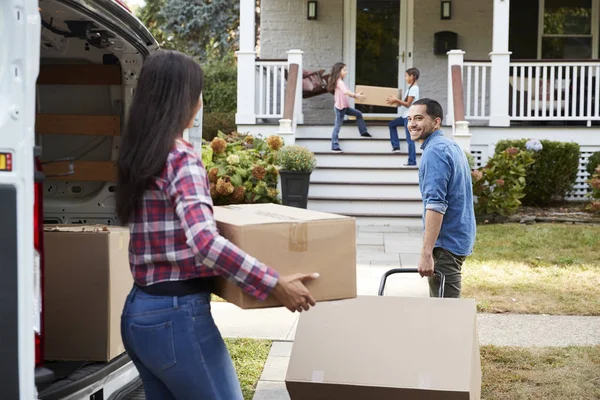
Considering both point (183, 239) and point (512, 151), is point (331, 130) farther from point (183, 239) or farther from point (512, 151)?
point (183, 239)

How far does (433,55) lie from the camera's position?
15.6 meters

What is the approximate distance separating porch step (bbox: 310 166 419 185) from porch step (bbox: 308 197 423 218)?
0.38m

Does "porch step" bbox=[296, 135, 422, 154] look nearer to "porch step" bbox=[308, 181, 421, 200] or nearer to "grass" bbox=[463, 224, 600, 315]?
"porch step" bbox=[308, 181, 421, 200]

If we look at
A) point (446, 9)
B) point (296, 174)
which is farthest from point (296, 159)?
point (446, 9)

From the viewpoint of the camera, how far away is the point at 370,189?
1241cm

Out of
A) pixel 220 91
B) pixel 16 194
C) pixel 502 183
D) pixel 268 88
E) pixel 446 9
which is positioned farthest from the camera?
pixel 220 91

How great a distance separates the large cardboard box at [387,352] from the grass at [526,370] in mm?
1830

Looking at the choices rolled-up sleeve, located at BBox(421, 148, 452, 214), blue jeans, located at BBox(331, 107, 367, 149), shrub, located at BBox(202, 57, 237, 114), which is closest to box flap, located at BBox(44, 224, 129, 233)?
rolled-up sleeve, located at BBox(421, 148, 452, 214)

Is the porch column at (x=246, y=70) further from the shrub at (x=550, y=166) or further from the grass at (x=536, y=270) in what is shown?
the grass at (x=536, y=270)

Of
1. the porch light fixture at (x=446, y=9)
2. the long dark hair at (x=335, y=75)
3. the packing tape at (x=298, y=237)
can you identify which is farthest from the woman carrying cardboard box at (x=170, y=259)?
the porch light fixture at (x=446, y=9)

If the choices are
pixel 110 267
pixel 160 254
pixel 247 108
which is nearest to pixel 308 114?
pixel 247 108

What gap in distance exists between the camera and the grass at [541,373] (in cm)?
508

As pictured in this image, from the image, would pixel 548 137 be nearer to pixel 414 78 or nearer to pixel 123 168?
pixel 414 78

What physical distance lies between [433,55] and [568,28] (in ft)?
8.35
